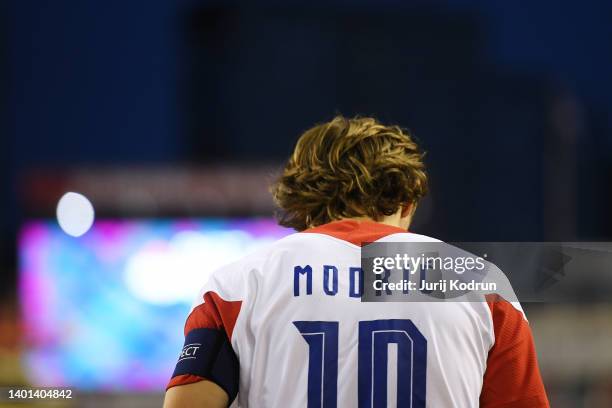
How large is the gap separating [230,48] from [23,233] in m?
62.0

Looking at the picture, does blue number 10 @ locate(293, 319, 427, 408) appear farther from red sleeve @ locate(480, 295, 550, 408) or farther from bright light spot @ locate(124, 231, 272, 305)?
bright light spot @ locate(124, 231, 272, 305)

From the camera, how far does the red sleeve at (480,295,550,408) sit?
2373mm

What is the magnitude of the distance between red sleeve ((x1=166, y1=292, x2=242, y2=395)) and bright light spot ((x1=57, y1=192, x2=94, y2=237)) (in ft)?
41.1

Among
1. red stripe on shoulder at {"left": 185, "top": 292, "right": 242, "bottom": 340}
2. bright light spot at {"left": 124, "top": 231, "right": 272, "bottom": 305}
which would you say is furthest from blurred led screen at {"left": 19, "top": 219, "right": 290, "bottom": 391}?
red stripe on shoulder at {"left": 185, "top": 292, "right": 242, "bottom": 340}

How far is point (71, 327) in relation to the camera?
14.5 meters

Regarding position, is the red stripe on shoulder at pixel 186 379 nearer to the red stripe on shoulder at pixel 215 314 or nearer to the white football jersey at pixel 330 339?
the white football jersey at pixel 330 339

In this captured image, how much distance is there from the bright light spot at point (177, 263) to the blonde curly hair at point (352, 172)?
11492mm

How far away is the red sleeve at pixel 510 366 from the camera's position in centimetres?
237

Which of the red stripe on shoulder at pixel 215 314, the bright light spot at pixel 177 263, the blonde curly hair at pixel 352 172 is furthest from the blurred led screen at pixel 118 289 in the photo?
the red stripe on shoulder at pixel 215 314

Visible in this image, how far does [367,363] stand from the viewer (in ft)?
7.53

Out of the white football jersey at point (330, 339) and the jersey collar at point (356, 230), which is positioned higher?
the jersey collar at point (356, 230)

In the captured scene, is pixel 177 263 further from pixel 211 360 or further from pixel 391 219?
pixel 211 360

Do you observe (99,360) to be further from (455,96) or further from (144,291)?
(455,96)

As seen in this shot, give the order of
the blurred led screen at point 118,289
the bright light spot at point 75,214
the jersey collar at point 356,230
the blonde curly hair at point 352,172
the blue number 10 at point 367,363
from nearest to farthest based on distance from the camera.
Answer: the blue number 10 at point 367,363
the jersey collar at point 356,230
the blonde curly hair at point 352,172
the blurred led screen at point 118,289
the bright light spot at point 75,214
